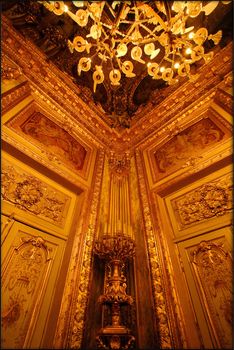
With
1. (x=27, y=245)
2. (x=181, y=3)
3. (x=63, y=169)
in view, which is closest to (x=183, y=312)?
(x=27, y=245)

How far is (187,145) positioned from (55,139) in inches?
98.8

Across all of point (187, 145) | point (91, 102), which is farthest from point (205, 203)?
point (91, 102)

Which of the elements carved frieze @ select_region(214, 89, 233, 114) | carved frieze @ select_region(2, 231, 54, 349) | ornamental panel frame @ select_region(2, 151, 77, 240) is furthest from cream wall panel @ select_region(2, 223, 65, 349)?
carved frieze @ select_region(214, 89, 233, 114)

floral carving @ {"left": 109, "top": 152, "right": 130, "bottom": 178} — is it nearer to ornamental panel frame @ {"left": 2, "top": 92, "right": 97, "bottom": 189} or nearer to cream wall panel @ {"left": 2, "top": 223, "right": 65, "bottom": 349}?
ornamental panel frame @ {"left": 2, "top": 92, "right": 97, "bottom": 189}

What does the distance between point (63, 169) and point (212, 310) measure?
2.78 metres

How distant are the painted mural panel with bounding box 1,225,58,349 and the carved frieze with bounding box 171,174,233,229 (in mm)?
1982

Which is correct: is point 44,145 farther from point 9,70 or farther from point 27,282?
point 27,282

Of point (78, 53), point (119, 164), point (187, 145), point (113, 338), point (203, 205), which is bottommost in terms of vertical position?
point (113, 338)

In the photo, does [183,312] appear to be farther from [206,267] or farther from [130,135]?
[130,135]

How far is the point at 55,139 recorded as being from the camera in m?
3.48

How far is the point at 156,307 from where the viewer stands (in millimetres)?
2215

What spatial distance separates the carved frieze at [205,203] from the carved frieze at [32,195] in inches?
73.7

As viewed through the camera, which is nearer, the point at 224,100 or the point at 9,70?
the point at 9,70

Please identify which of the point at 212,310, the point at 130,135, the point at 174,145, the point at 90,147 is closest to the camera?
the point at 212,310
